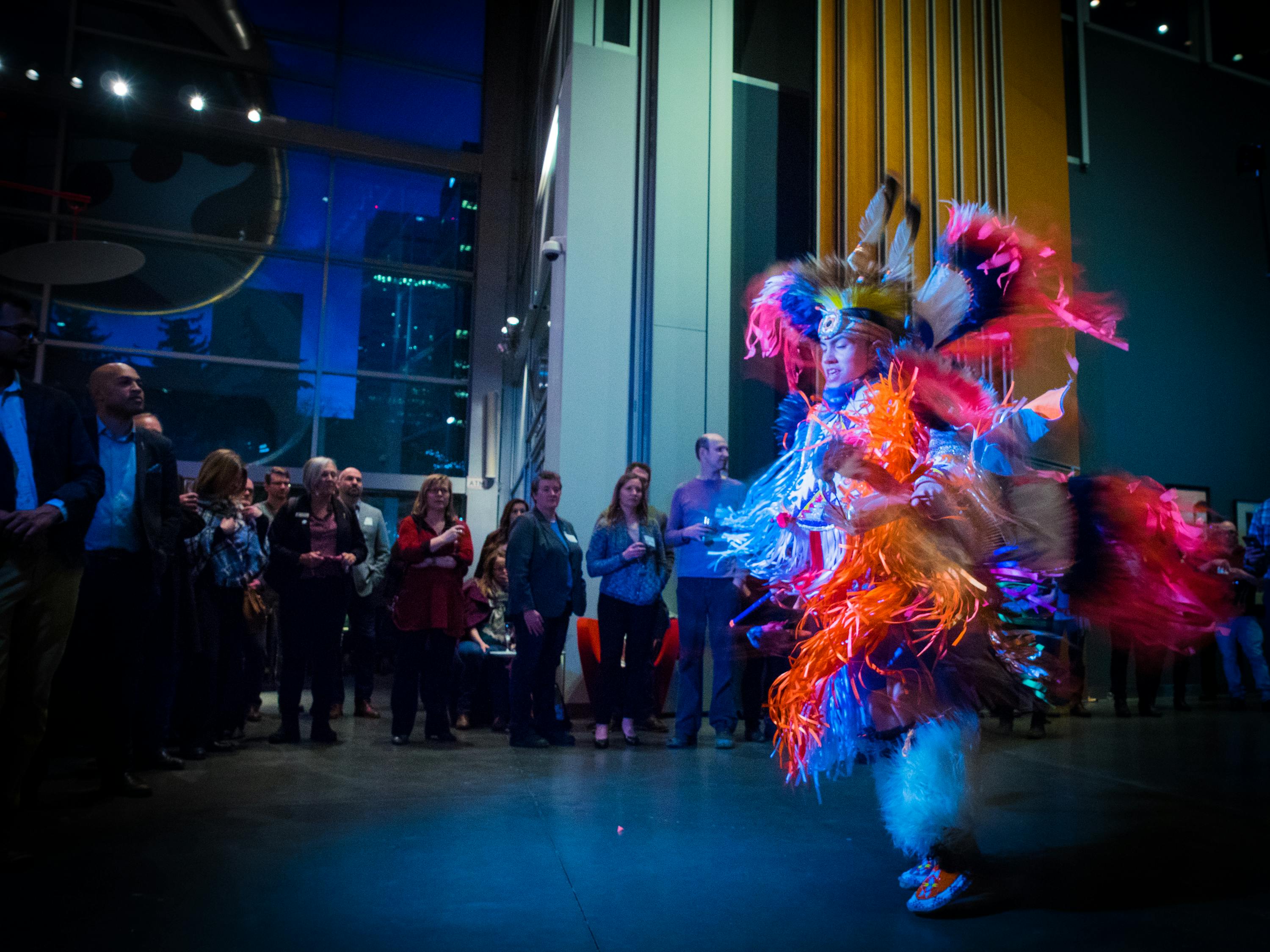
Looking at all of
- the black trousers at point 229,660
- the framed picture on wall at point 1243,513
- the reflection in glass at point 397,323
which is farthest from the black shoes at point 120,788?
the framed picture on wall at point 1243,513

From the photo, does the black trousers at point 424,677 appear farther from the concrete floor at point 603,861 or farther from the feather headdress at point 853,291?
the feather headdress at point 853,291

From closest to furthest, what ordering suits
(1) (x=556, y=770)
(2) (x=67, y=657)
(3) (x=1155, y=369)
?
(2) (x=67, y=657)
(1) (x=556, y=770)
(3) (x=1155, y=369)

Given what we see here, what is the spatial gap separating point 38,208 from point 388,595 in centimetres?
844

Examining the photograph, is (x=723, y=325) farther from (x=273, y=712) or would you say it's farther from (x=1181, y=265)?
→ (x=1181, y=265)

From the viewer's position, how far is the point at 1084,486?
2.23 m

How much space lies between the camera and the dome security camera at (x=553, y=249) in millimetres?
6449

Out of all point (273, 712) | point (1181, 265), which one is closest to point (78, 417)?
point (273, 712)

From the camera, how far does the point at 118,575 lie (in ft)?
10.2

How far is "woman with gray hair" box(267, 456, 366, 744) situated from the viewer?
4379 millimetres

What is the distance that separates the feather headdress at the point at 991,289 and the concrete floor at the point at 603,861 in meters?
1.44

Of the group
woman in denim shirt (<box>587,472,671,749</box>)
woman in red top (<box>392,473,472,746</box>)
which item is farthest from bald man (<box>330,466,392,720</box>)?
woman in denim shirt (<box>587,472,671,749</box>)

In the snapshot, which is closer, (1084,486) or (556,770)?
(1084,486)

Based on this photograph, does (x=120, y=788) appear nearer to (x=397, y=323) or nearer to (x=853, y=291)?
(x=853, y=291)

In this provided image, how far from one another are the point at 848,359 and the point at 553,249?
4516mm
